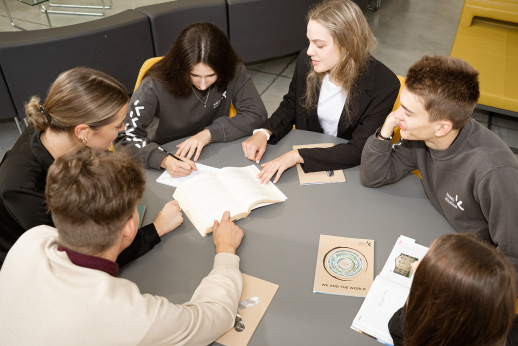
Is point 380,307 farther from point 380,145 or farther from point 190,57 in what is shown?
point 190,57

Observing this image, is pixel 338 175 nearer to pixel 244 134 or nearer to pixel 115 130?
pixel 244 134

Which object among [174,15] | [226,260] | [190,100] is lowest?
[226,260]

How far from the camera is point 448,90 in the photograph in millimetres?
1411

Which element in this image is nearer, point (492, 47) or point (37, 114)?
point (37, 114)

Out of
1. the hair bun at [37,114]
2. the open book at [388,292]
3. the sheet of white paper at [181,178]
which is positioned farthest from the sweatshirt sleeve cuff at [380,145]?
the hair bun at [37,114]

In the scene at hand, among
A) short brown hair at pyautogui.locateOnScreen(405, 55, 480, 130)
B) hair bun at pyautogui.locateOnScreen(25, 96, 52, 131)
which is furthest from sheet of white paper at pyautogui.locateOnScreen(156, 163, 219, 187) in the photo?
short brown hair at pyautogui.locateOnScreen(405, 55, 480, 130)

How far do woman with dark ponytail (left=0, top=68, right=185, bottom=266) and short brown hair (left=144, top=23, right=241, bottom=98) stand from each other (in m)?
0.41

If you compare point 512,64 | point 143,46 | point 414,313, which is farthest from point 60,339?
point 512,64

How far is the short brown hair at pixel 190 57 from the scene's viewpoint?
1826 mm

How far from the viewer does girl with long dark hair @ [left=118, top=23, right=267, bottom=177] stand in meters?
1.83

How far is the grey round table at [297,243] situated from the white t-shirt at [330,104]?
0.40m

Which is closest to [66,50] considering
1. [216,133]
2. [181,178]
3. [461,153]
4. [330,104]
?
[216,133]

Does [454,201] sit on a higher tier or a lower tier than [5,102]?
higher

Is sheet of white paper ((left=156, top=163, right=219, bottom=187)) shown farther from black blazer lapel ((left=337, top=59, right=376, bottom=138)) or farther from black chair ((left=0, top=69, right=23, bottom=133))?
black chair ((left=0, top=69, right=23, bottom=133))
